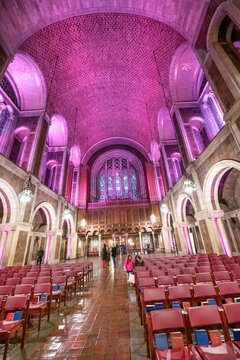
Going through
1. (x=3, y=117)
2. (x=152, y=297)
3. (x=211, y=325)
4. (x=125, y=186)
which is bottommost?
(x=211, y=325)

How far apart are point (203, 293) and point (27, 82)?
A: 14.7m

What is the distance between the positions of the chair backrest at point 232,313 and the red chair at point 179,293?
93 centimetres

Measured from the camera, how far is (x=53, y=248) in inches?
469

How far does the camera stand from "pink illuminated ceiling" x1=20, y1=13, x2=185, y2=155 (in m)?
10.5

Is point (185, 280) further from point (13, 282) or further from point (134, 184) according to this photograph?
point (134, 184)

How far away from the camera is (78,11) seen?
31.0 feet

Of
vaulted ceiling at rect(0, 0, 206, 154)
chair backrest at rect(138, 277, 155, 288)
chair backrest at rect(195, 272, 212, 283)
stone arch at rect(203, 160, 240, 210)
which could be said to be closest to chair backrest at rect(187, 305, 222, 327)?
chair backrest at rect(138, 277, 155, 288)

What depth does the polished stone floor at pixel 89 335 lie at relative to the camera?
6.90 ft

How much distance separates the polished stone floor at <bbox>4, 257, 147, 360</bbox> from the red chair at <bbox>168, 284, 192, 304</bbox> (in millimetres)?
754

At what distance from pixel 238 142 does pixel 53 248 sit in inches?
511

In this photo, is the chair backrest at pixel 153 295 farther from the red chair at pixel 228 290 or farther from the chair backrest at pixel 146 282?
the red chair at pixel 228 290

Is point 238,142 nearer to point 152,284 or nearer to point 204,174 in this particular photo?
point 204,174

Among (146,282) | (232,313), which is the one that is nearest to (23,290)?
(146,282)

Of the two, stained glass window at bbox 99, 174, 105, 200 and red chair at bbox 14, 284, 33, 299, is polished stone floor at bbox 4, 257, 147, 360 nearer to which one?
red chair at bbox 14, 284, 33, 299
